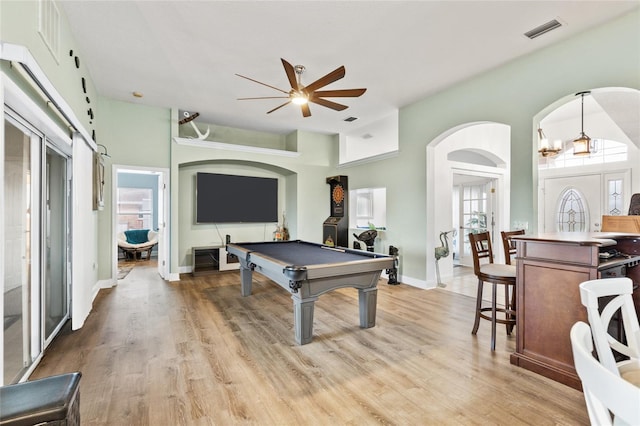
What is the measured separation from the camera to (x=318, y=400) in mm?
2014

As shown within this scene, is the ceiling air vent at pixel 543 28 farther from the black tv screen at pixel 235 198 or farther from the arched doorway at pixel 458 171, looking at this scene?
the black tv screen at pixel 235 198

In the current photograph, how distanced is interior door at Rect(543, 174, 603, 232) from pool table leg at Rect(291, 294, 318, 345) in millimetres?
6073

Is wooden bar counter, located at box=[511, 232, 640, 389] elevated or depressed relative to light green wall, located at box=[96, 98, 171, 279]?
depressed

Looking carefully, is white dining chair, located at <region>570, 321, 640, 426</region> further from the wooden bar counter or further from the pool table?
the pool table

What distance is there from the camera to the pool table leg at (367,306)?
321 cm

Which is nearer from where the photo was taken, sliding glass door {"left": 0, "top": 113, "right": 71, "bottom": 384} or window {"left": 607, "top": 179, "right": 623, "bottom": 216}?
sliding glass door {"left": 0, "top": 113, "right": 71, "bottom": 384}

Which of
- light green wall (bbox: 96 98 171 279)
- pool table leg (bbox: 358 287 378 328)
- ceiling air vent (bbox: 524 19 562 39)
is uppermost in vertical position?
ceiling air vent (bbox: 524 19 562 39)

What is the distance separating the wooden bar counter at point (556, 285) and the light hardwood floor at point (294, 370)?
0.16 metres

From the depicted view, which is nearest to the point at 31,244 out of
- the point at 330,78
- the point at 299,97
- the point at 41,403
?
the point at 41,403

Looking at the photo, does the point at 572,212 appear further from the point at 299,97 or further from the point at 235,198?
the point at 235,198

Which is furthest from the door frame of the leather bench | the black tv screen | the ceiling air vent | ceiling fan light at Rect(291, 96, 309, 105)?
the ceiling air vent

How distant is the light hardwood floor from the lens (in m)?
1.87

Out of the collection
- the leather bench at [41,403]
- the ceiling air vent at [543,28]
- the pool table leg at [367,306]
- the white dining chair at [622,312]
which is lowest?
the pool table leg at [367,306]

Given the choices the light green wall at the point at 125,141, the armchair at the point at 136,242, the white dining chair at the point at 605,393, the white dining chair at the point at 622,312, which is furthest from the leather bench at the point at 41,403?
the armchair at the point at 136,242
